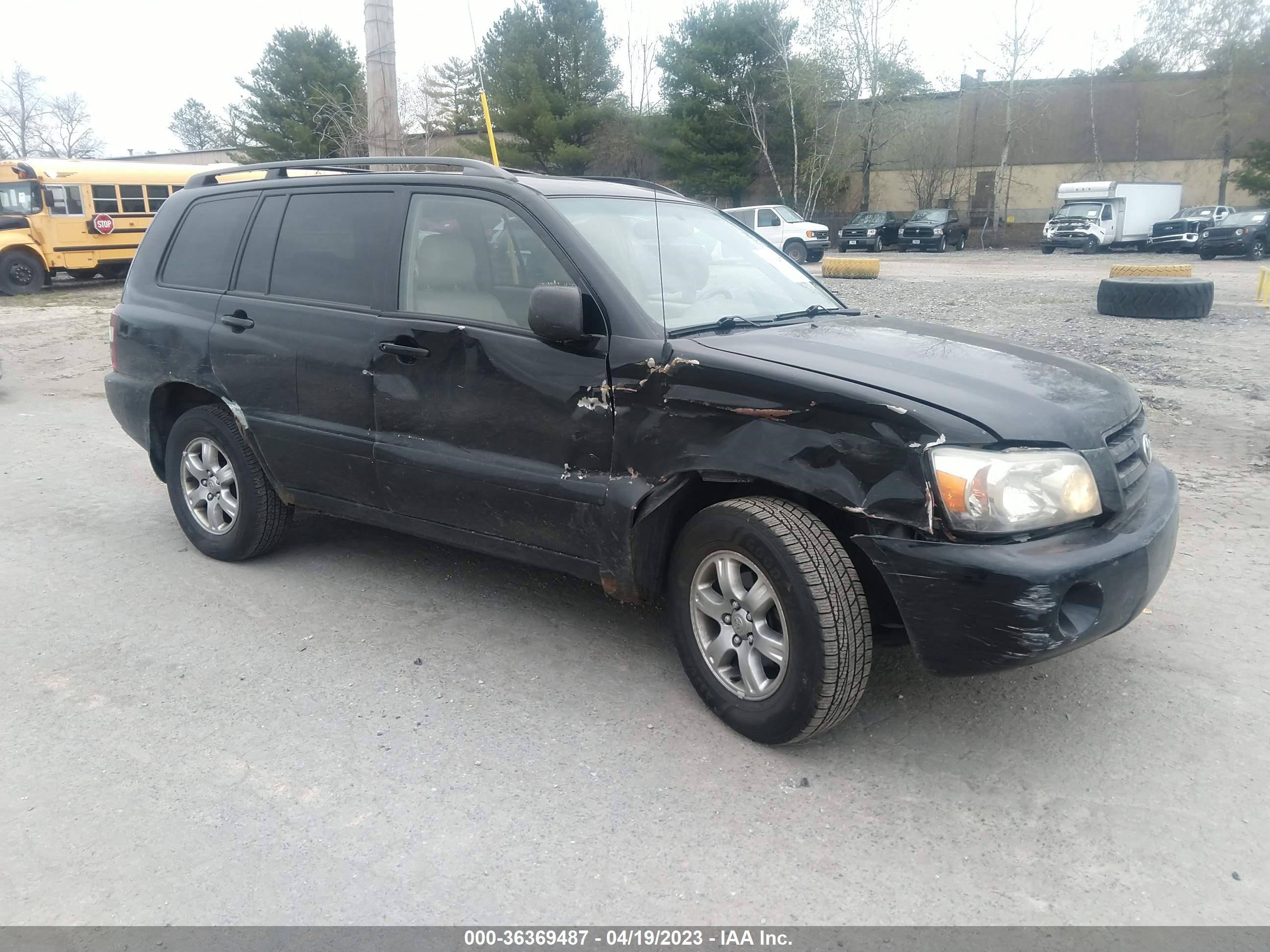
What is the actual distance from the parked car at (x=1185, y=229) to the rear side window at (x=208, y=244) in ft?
108

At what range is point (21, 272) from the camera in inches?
785

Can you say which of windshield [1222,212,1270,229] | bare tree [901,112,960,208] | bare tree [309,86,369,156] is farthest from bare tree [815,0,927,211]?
bare tree [309,86,369,156]

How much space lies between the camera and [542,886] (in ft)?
8.33

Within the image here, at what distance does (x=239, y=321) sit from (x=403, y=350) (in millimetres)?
1161

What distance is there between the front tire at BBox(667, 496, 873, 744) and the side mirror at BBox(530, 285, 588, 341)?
0.80m

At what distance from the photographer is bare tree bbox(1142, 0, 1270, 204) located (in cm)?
3747

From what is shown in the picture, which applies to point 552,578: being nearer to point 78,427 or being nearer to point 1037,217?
point 78,427

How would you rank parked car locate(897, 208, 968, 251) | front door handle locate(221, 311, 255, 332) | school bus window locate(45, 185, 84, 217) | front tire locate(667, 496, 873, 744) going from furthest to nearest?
1. parked car locate(897, 208, 968, 251)
2. school bus window locate(45, 185, 84, 217)
3. front door handle locate(221, 311, 255, 332)
4. front tire locate(667, 496, 873, 744)

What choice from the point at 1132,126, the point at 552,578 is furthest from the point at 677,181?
the point at 552,578

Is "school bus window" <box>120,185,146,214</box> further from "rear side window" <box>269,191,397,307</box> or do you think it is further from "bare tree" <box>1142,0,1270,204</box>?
"bare tree" <box>1142,0,1270,204</box>

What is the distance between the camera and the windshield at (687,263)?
11.8 feet

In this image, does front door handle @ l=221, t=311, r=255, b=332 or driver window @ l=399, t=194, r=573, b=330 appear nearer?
driver window @ l=399, t=194, r=573, b=330

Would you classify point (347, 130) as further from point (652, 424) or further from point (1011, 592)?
point (1011, 592)
